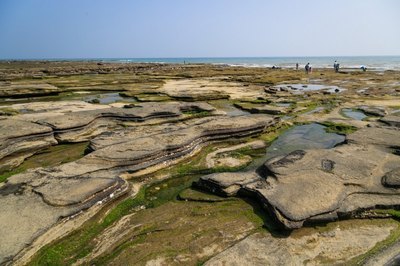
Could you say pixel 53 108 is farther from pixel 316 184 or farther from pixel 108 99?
pixel 316 184

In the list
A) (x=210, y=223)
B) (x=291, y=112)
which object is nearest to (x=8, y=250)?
(x=210, y=223)

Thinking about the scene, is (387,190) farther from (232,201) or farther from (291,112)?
(291,112)

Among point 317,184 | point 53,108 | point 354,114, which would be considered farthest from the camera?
point 53,108

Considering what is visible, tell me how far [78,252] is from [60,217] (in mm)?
786

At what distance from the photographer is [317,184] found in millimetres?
6332

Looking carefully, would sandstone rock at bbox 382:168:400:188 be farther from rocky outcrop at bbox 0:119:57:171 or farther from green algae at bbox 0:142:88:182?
rocky outcrop at bbox 0:119:57:171

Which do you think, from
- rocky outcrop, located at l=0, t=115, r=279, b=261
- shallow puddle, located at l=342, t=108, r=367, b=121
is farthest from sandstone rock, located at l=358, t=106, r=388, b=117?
rocky outcrop, located at l=0, t=115, r=279, b=261

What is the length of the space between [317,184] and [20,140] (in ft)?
26.6

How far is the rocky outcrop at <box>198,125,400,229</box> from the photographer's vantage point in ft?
18.4

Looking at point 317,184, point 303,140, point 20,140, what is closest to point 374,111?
point 303,140

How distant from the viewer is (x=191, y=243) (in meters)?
5.09

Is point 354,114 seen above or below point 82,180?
below

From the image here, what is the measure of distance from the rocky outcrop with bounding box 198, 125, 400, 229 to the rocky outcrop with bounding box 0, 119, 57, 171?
539cm

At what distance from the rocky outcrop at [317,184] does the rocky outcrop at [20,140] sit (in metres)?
5.39
